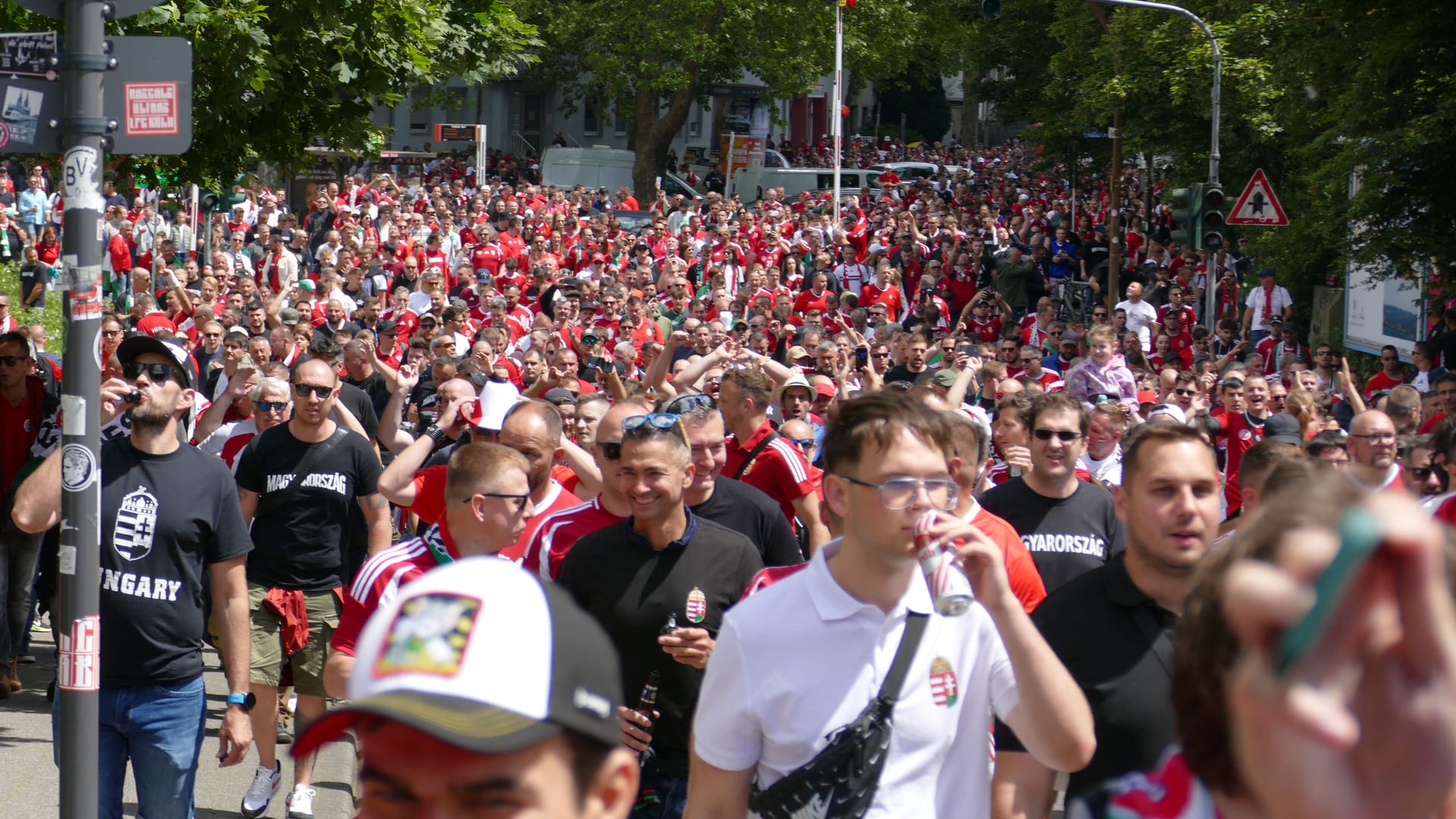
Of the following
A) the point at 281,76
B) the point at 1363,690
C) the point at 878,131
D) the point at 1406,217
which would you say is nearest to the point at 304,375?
the point at 281,76

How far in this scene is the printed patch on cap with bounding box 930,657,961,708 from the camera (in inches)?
134

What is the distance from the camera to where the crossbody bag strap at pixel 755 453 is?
26.1 feet

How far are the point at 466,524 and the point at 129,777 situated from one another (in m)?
3.77

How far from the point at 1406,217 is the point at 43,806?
13.4 m

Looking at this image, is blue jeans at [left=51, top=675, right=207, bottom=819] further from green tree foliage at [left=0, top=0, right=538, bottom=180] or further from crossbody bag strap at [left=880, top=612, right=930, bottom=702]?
green tree foliage at [left=0, top=0, right=538, bottom=180]

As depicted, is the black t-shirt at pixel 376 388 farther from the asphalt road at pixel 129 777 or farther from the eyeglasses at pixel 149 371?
the eyeglasses at pixel 149 371

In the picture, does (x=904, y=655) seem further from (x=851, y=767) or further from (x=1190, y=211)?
(x=1190, y=211)

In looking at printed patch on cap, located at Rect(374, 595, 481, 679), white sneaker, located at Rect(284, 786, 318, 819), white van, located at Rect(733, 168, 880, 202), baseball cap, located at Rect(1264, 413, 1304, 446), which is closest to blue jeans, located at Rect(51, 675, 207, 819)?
white sneaker, located at Rect(284, 786, 318, 819)

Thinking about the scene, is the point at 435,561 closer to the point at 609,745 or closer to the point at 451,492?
the point at 451,492

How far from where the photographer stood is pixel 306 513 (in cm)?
775

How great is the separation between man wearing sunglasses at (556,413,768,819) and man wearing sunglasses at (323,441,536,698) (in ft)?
0.85

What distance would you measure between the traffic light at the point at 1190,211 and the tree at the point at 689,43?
1084 inches

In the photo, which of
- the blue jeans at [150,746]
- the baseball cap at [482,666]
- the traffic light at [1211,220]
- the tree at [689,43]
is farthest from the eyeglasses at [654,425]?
the tree at [689,43]

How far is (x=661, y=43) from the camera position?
4772cm
